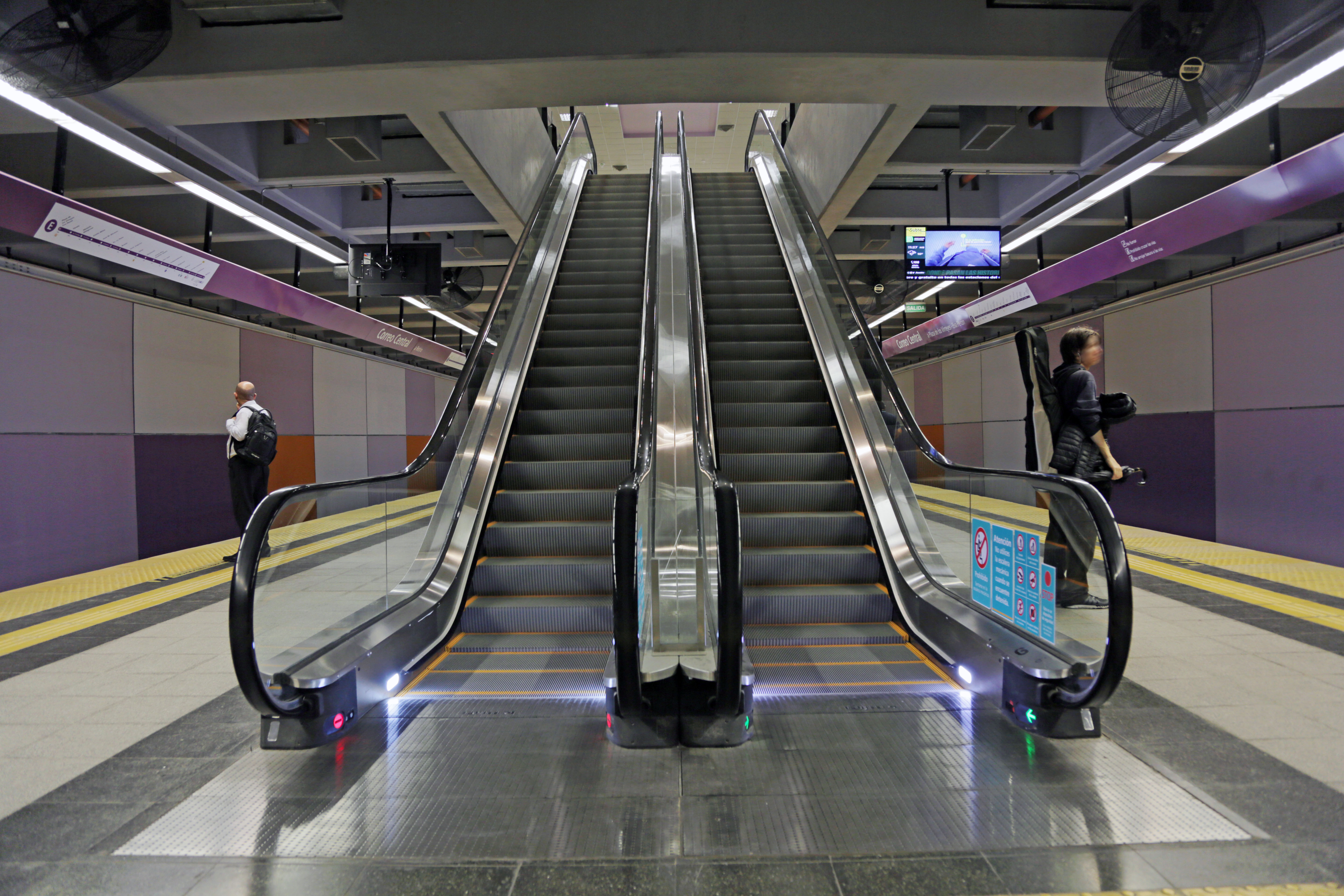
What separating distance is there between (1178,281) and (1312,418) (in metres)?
2.32

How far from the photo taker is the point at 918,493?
12.2 feet

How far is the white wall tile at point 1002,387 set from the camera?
1127 cm

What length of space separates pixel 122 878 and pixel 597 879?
123 cm

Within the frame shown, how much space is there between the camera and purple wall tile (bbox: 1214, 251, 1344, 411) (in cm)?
542

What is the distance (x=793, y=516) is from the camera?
13.1 feet

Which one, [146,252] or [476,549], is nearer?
A: [476,549]

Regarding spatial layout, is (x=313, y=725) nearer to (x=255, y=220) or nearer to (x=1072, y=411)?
(x=1072, y=411)

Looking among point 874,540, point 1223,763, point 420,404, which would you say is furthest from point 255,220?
point 420,404

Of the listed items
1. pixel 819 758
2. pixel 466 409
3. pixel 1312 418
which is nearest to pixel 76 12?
pixel 466 409

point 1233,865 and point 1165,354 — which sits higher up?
point 1165,354

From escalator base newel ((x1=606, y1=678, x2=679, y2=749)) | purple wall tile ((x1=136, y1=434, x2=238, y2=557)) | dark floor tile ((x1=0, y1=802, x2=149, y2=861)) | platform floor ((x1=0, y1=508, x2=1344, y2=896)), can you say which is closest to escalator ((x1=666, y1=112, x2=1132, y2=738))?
platform floor ((x1=0, y1=508, x2=1344, y2=896))

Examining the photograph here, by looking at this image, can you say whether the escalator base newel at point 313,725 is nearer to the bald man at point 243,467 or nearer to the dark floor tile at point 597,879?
the dark floor tile at point 597,879

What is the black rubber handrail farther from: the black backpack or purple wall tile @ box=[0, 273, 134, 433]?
purple wall tile @ box=[0, 273, 134, 433]

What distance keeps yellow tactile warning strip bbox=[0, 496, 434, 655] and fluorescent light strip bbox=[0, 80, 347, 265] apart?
3051mm
